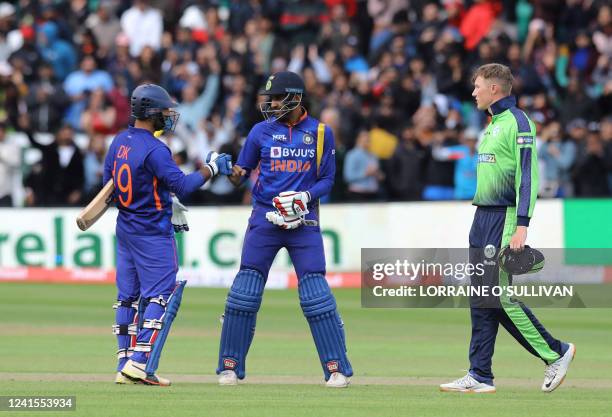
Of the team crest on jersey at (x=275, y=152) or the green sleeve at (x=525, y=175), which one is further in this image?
the team crest on jersey at (x=275, y=152)

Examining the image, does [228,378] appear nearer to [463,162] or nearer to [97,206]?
→ [97,206]

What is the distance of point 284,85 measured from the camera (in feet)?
38.8

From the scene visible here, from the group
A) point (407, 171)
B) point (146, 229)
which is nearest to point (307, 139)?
point (146, 229)

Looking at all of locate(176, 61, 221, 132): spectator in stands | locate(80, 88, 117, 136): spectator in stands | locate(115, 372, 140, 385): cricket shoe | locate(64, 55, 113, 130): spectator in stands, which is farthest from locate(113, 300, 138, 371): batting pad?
locate(64, 55, 113, 130): spectator in stands

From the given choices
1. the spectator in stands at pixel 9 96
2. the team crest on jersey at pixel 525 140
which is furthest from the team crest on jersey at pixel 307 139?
the spectator in stands at pixel 9 96

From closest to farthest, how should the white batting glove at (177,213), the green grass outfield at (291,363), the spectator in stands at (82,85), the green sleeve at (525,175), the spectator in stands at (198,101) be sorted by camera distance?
the green grass outfield at (291,363)
the green sleeve at (525,175)
the white batting glove at (177,213)
the spectator in stands at (198,101)
the spectator in stands at (82,85)

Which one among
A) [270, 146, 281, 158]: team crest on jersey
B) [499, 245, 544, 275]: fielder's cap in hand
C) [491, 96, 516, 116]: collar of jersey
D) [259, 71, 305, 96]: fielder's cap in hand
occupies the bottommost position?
[499, 245, 544, 275]: fielder's cap in hand

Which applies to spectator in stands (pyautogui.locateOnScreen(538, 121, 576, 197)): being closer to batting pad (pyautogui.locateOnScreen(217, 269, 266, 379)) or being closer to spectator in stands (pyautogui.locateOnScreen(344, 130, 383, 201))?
spectator in stands (pyautogui.locateOnScreen(344, 130, 383, 201))

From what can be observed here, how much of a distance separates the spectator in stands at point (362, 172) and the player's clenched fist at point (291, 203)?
1276cm

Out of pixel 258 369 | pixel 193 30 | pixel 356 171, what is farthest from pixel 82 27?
pixel 258 369

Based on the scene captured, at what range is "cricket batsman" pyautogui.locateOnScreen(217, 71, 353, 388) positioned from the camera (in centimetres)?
1177

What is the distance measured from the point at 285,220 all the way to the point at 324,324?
91 cm

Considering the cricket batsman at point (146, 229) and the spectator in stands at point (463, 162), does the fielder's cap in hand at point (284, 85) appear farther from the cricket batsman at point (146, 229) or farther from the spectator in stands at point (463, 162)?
the spectator in stands at point (463, 162)

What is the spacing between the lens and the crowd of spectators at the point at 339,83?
24.1 m
